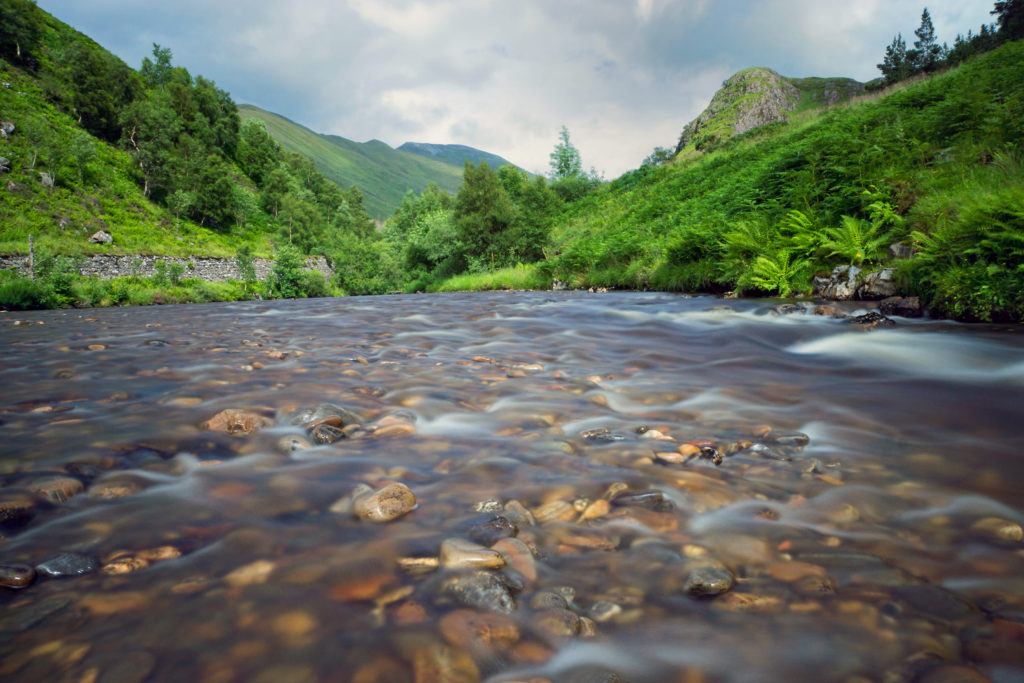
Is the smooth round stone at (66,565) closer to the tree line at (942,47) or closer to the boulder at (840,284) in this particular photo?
the boulder at (840,284)

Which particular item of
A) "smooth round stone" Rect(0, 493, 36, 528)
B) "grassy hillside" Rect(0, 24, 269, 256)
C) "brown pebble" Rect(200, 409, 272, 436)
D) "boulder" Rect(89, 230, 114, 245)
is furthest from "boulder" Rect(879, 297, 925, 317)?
"boulder" Rect(89, 230, 114, 245)

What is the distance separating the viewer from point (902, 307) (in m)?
7.52

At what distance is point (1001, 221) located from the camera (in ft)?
19.8

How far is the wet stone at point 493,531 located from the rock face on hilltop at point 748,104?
72017mm

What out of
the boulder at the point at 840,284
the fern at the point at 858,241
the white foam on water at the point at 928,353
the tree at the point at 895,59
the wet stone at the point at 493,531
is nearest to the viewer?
the wet stone at the point at 493,531

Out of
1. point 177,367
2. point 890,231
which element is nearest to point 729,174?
point 890,231

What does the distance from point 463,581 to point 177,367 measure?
5.10 m

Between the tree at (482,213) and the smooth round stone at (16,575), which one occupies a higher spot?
the tree at (482,213)

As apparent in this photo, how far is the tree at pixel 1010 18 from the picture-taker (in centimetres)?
4397

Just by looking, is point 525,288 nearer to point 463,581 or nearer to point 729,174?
point 729,174

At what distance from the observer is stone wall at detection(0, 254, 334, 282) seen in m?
28.9

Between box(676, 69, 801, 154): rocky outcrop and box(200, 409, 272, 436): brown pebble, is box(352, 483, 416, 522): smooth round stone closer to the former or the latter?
box(200, 409, 272, 436): brown pebble

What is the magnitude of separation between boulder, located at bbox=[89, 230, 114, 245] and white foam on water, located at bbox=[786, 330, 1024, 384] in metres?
53.7

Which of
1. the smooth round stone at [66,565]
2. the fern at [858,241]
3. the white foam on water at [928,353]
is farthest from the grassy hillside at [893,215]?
the smooth round stone at [66,565]
